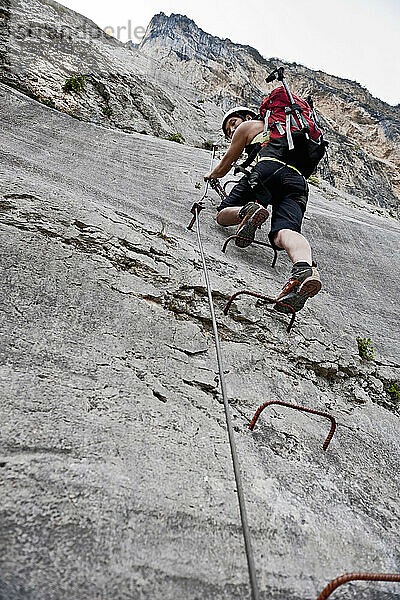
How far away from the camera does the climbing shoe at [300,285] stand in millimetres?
2555

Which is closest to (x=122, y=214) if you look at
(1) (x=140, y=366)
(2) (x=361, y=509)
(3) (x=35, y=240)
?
(3) (x=35, y=240)

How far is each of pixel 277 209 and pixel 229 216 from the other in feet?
2.51

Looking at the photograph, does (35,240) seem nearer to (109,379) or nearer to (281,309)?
(109,379)

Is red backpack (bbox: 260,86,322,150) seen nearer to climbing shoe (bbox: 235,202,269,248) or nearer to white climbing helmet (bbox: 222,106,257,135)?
climbing shoe (bbox: 235,202,269,248)

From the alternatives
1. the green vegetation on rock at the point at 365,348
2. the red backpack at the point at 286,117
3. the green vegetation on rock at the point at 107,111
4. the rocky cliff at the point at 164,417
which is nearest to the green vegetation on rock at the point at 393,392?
the rocky cliff at the point at 164,417

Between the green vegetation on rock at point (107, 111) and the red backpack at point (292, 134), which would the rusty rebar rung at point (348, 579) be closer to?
the red backpack at point (292, 134)

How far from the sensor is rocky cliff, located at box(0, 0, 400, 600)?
108 cm

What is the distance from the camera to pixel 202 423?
1.66m

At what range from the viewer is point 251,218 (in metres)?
3.41

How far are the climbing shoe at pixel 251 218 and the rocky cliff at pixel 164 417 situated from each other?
0.22 metres

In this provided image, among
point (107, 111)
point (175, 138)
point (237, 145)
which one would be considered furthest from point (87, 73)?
point (237, 145)

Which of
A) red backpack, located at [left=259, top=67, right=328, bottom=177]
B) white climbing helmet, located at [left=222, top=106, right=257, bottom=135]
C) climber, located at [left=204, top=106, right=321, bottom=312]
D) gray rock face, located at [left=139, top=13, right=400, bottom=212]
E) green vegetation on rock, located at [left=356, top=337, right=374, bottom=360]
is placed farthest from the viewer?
gray rock face, located at [left=139, top=13, right=400, bottom=212]

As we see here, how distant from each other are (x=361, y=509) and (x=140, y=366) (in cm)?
→ 115

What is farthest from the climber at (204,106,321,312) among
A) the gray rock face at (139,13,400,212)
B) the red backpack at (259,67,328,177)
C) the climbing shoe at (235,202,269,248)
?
the gray rock face at (139,13,400,212)
